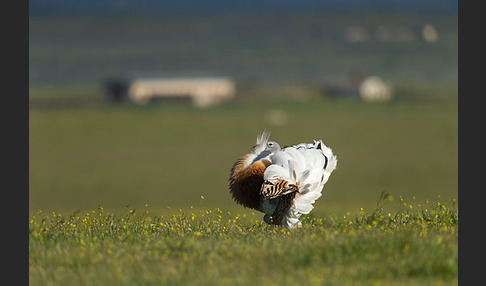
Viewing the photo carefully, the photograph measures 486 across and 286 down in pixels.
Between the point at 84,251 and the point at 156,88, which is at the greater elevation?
the point at 156,88

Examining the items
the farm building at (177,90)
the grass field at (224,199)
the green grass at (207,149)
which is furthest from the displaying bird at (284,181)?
the farm building at (177,90)

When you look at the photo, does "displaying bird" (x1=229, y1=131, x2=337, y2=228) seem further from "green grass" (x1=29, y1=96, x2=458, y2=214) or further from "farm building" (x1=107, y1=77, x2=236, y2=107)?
"farm building" (x1=107, y1=77, x2=236, y2=107)

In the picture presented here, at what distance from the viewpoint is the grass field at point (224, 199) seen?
925 cm

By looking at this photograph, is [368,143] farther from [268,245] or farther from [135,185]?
[268,245]

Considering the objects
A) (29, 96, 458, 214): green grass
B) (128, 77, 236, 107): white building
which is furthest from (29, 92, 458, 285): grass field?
(128, 77, 236, 107): white building

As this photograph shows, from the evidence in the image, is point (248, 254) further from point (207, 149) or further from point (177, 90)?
point (177, 90)

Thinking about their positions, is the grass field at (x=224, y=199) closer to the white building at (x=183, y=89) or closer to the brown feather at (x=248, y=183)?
the brown feather at (x=248, y=183)

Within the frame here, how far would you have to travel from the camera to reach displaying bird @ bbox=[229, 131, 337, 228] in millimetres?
12312

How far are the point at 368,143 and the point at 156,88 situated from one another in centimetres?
9269

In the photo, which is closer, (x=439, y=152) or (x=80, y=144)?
(x=439, y=152)

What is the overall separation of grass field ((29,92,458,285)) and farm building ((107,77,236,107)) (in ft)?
91.3

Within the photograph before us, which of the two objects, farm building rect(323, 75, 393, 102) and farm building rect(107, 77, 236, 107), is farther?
farm building rect(323, 75, 393, 102)

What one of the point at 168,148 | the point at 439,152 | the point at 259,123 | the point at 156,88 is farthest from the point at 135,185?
the point at 156,88

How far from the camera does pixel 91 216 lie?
13281 mm
